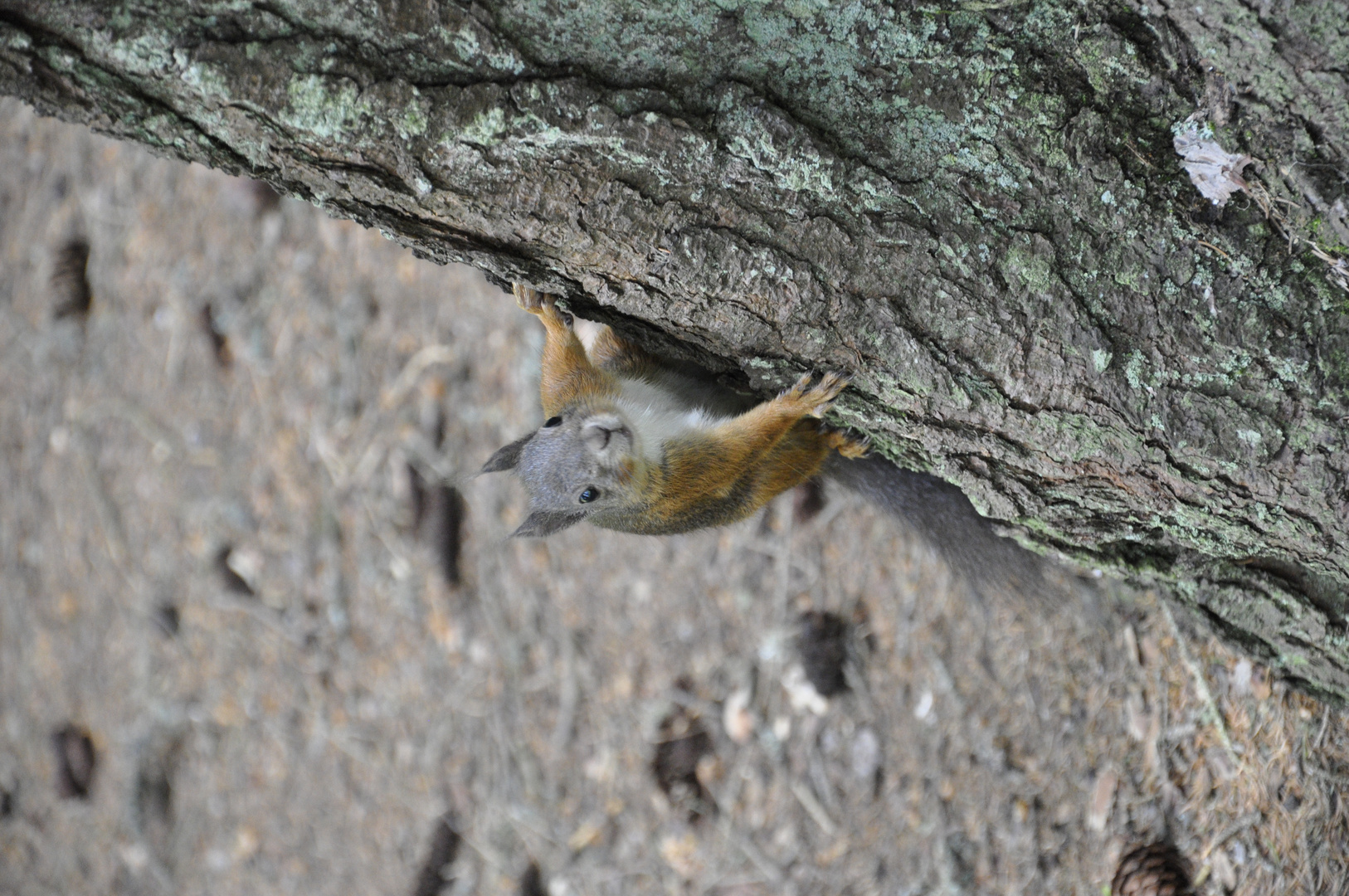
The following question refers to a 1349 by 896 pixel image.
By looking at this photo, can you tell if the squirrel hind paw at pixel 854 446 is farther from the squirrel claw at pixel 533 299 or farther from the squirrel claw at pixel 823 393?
the squirrel claw at pixel 533 299

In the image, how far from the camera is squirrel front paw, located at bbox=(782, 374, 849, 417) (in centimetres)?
159

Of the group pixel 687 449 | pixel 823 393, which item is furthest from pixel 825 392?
pixel 687 449

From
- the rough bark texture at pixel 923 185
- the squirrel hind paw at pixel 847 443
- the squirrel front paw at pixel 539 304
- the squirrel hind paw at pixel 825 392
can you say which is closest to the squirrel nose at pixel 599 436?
the squirrel front paw at pixel 539 304

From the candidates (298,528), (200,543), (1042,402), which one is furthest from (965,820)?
(200,543)

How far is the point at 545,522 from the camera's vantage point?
87.9 inches

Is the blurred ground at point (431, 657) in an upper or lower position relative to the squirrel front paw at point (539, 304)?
lower

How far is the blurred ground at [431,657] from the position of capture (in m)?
2.29

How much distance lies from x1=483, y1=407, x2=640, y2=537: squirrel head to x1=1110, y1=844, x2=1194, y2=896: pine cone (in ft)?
4.63

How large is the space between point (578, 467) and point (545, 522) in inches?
6.3

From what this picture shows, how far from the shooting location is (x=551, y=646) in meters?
3.12

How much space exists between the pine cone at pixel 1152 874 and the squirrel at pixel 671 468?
0.67 meters

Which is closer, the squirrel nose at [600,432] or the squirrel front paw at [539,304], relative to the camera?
the squirrel front paw at [539,304]

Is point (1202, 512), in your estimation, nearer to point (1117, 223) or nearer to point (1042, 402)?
point (1042, 402)

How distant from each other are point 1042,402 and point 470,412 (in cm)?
220
